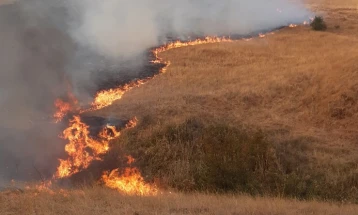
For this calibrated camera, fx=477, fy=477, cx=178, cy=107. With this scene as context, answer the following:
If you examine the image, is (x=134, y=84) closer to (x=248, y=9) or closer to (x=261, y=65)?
(x=261, y=65)

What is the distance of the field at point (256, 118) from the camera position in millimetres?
7254

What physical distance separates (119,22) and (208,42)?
4.81 metres

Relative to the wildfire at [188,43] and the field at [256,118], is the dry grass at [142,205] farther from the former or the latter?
the wildfire at [188,43]

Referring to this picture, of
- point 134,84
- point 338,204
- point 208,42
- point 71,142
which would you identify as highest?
point 208,42

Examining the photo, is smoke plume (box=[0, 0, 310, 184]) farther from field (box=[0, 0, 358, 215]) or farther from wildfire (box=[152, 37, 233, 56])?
field (box=[0, 0, 358, 215])

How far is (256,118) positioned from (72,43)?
1081cm

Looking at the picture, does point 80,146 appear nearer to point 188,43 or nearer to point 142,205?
point 142,205

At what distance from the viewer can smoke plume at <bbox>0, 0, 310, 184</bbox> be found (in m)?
12.1

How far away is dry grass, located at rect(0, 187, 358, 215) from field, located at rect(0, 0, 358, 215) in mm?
15

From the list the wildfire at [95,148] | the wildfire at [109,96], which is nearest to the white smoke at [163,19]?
the wildfire at [109,96]

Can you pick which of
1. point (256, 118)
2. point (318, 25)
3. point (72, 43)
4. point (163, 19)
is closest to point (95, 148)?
point (256, 118)

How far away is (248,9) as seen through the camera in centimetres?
3108

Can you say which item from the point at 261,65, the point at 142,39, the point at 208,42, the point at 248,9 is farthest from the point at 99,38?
the point at 248,9

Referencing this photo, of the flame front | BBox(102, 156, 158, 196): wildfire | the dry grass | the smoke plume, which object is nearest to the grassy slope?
the flame front
